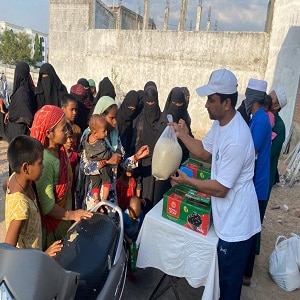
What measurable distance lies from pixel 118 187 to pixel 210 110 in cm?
158

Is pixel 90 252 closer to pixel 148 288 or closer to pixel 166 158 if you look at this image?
pixel 166 158

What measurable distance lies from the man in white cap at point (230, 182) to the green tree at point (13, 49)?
3730 centimetres

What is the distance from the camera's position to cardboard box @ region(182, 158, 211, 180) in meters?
2.53

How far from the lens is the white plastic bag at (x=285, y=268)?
2855 mm

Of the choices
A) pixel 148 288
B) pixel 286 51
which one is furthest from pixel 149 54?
pixel 148 288

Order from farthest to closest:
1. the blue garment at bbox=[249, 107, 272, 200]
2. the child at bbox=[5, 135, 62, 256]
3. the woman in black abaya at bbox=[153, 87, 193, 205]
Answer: the woman in black abaya at bbox=[153, 87, 193, 205] < the blue garment at bbox=[249, 107, 272, 200] < the child at bbox=[5, 135, 62, 256]

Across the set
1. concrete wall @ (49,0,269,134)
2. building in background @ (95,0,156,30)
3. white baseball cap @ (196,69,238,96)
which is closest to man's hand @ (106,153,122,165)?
white baseball cap @ (196,69,238,96)

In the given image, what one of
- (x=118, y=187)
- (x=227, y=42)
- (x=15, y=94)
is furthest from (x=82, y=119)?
(x=227, y=42)

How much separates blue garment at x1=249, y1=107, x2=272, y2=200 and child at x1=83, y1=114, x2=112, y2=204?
1.28 metres

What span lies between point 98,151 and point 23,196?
1.05 meters

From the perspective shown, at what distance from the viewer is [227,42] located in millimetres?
9812

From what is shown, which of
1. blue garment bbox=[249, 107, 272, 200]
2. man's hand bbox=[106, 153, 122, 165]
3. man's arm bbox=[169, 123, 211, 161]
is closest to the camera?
man's arm bbox=[169, 123, 211, 161]

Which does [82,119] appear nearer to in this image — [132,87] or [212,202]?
[212,202]

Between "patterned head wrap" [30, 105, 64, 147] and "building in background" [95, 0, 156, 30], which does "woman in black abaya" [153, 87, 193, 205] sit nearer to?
"patterned head wrap" [30, 105, 64, 147]
